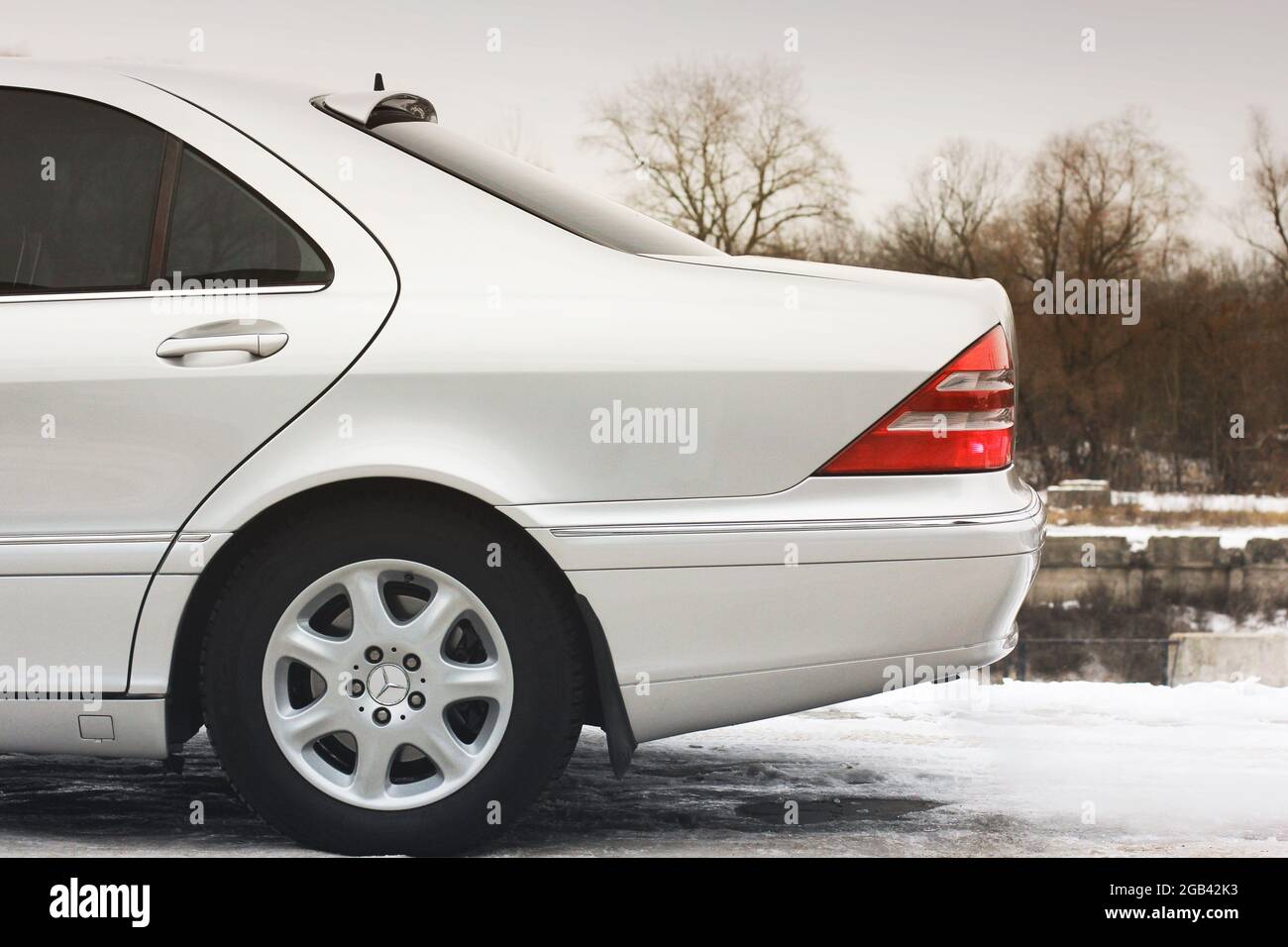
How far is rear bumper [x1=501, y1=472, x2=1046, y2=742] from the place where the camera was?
288 cm

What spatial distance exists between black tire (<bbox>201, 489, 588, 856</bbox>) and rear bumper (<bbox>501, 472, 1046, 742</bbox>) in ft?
0.38

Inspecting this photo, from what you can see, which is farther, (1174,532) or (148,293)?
(1174,532)

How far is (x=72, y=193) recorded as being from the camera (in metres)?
3.11

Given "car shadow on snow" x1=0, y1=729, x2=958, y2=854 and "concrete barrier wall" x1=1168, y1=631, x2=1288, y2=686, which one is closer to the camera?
"car shadow on snow" x1=0, y1=729, x2=958, y2=854

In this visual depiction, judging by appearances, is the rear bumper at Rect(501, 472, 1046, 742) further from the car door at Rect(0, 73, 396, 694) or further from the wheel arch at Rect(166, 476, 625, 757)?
the car door at Rect(0, 73, 396, 694)

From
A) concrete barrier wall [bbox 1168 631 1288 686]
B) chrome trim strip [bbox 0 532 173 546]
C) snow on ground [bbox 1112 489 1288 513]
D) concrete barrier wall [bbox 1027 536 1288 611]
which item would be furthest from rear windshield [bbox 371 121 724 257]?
snow on ground [bbox 1112 489 1288 513]

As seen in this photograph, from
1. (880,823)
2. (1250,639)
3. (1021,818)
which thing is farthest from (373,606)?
(1250,639)

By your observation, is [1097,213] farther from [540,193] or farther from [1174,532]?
[540,193]

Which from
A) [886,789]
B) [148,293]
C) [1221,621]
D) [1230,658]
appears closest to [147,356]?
[148,293]

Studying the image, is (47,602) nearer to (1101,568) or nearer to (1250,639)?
(1250,639)

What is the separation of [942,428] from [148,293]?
1.72 metres

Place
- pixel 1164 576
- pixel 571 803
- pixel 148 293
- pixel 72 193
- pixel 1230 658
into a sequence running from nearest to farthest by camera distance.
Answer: pixel 148 293
pixel 72 193
pixel 571 803
pixel 1230 658
pixel 1164 576

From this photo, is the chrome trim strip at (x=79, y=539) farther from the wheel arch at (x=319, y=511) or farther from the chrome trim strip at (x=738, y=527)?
the chrome trim strip at (x=738, y=527)

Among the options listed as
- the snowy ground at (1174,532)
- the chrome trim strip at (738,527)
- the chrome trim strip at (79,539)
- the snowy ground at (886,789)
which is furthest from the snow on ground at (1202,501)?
the chrome trim strip at (79,539)
